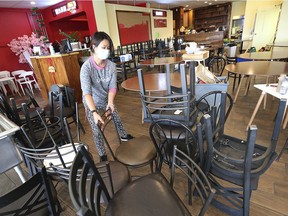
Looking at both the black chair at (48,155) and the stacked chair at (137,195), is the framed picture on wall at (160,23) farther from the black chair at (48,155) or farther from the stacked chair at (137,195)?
the stacked chair at (137,195)

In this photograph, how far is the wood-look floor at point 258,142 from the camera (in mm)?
1387

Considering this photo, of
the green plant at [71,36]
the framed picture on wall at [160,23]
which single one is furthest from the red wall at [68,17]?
the framed picture on wall at [160,23]

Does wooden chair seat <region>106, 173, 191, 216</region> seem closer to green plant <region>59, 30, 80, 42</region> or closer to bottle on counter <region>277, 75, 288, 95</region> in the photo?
bottle on counter <region>277, 75, 288, 95</region>

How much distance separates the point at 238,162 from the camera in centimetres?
92

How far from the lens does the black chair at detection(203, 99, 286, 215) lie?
0.89m

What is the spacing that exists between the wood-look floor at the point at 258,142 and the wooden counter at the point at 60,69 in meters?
0.82

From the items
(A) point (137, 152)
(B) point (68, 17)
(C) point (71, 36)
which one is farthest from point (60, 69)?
(B) point (68, 17)

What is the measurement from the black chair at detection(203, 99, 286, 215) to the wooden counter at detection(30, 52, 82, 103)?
11.4ft

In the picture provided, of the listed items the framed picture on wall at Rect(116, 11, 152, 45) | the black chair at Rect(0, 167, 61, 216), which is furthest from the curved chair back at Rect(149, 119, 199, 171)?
the framed picture on wall at Rect(116, 11, 152, 45)

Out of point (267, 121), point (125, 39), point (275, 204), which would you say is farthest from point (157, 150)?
point (125, 39)

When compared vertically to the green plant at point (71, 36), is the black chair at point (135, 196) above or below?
below

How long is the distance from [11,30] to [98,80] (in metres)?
6.44

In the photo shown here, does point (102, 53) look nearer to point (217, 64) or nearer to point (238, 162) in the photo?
point (238, 162)

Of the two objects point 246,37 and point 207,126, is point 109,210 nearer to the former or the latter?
point 207,126
